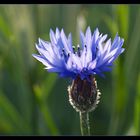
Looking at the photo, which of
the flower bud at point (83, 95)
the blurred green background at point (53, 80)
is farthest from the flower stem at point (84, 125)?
the blurred green background at point (53, 80)

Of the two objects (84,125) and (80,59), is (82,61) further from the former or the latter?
(84,125)

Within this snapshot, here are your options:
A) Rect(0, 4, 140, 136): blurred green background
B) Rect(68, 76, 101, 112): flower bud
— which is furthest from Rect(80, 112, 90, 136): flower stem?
Rect(0, 4, 140, 136): blurred green background

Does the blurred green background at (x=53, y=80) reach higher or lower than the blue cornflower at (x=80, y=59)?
lower

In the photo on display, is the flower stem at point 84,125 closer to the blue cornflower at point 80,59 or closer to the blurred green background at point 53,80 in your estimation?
the blue cornflower at point 80,59

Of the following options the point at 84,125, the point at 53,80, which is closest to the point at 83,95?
the point at 84,125

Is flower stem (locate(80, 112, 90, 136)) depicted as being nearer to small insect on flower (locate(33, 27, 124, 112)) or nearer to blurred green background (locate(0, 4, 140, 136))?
small insect on flower (locate(33, 27, 124, 112))

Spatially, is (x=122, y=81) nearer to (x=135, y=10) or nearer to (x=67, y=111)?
(x=67, y=111)
